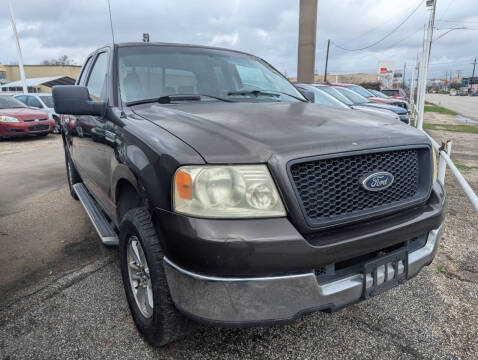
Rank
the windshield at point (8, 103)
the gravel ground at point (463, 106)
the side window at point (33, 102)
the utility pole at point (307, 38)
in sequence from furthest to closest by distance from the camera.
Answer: the gravel ground at point (463, 106) < the utility pole at point (307, 38) < the side window at point (33, 102) < the windshield at point (8, 103)

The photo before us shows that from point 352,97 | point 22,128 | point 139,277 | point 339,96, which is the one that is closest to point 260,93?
point 139,277

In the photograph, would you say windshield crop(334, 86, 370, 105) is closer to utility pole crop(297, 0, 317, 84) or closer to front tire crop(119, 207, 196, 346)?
front tire crop(119, 207, 196, 346)

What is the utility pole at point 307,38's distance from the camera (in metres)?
19.8

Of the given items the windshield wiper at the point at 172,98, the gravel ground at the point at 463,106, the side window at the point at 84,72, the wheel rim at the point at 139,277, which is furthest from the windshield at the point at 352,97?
the gravel ground at the point at 463,106

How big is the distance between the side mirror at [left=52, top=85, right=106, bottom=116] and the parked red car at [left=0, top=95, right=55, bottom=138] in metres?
10.0

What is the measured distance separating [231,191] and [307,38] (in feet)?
67.2

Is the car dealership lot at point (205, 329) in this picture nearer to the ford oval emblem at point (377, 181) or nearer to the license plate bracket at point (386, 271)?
the license plate bracket at point (386, 271)

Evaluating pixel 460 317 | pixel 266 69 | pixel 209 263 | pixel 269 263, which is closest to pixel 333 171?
pixel 269 263

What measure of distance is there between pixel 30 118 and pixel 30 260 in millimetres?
9650

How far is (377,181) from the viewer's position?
5.78ft

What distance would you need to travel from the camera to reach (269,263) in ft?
4.88

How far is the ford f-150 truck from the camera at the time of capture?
1.51m

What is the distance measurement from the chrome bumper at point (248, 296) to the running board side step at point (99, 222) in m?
1.12

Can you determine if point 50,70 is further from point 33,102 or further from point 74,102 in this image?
point 74,102
